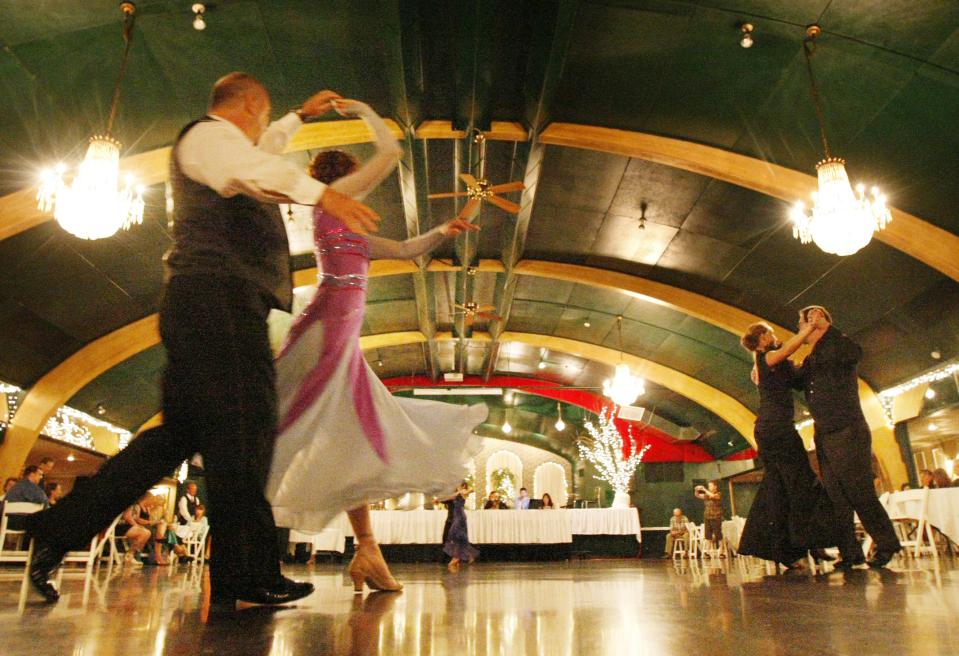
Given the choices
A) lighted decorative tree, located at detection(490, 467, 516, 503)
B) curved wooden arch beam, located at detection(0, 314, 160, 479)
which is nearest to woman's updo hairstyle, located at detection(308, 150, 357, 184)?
curved wooden arch beam, located at detection(0, 314, 160, 479)

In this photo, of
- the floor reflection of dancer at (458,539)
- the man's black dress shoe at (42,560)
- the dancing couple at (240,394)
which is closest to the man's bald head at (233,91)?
the dancing couple at (240,394)

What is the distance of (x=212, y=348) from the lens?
1.31 metres

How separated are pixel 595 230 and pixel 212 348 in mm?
8210

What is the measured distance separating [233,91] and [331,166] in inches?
22.0

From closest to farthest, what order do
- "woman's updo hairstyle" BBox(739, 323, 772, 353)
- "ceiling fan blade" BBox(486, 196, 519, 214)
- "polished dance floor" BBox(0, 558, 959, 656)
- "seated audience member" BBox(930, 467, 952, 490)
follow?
"polished dance floor" BBox(0, 558, 959, 656), "woman's updo hairstyle" BBox(739, 323, 772, 353), "ceiling fan blade" BBox(486, 196, 519, 214), "seated audience member" BBox(930, 467, 952, 490)

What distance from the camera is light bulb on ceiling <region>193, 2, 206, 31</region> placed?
4918 millimetres

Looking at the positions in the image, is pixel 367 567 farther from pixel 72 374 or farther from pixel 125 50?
pixel 72 374

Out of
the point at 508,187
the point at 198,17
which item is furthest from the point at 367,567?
the point at 508,187

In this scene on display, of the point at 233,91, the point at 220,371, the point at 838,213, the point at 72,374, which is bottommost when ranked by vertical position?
the point at 220,371

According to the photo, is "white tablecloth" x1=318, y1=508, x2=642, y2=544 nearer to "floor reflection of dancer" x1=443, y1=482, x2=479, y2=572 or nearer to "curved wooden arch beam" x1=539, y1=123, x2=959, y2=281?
"floor reflection of dancer" x1=443, y1=482, x2=479, y2=572

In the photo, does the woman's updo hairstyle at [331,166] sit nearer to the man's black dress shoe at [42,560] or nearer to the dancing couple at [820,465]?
the man's black dress shoe at [42,560]

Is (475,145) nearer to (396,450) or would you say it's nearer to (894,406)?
(396,450)

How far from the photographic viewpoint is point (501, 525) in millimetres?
9055

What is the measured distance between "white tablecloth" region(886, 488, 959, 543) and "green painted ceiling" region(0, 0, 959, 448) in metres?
3.15
